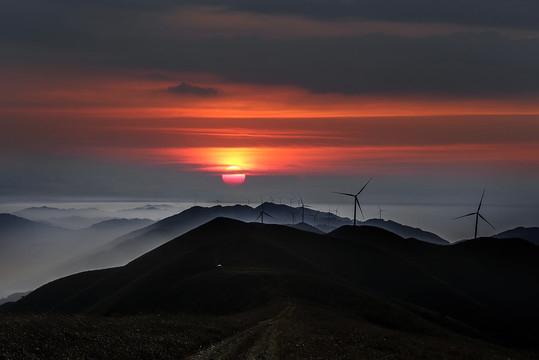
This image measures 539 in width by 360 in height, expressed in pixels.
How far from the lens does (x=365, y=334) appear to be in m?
56.7

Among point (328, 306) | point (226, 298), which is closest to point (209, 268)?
point (226, 298)

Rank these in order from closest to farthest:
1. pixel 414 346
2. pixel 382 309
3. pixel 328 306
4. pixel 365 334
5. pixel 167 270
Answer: pixel 414 346 < pixel 365 334 < pixel 328 306 < pixel 382 309 < pixel 167 270

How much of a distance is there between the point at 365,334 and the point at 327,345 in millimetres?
10658

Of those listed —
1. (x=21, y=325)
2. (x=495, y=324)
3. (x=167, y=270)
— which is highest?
(x=21, y=325)

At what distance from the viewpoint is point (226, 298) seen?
104 m

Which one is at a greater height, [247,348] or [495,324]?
[247,348]

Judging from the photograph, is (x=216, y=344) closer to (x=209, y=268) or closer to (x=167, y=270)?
(x=209, y=268)

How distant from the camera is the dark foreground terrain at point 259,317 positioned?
41500mm

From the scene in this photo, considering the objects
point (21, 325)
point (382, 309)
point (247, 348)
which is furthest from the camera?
point (382, 309)

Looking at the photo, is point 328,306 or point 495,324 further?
point 495,324

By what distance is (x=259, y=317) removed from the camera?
71812 millimetres

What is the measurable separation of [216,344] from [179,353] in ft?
22.0

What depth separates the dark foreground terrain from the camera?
41.5 metres

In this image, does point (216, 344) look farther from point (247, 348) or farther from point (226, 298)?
point (226, 298)
